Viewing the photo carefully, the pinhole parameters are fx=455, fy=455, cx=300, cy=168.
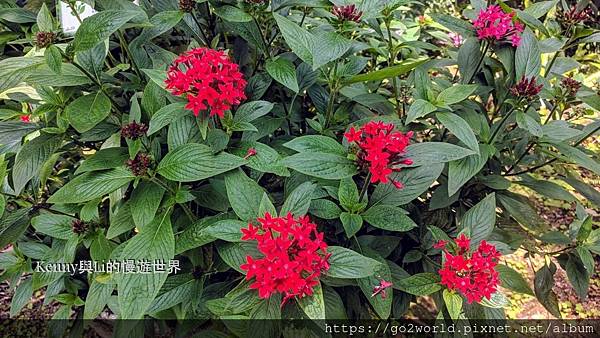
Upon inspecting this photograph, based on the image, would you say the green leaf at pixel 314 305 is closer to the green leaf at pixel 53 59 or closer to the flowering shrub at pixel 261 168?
the flowering shrub at pixel 261 168

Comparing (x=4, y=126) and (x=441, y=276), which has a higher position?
(x=4, y=126)

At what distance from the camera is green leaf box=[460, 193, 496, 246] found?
3.58ft

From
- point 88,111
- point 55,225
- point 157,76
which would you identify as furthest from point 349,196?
point 55,225

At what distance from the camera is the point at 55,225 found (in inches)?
44.4

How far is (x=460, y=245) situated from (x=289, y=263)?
1.38 feet

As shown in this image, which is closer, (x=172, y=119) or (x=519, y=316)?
(x=172, y=119)

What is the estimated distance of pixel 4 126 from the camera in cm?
112

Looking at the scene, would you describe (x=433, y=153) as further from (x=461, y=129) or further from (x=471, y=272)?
(x=471, y=272)

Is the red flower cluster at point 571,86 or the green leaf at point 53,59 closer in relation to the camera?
the green leaf at point 53,59

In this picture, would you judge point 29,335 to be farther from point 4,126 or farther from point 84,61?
point 84,61

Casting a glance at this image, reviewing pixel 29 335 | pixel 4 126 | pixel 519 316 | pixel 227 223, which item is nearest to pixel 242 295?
pixel 227 223

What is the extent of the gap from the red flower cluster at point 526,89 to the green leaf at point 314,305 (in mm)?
716

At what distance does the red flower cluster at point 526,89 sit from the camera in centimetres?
112

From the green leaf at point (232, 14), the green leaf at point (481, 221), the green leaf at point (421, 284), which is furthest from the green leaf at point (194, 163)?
the green leaf at point (481, 221)
